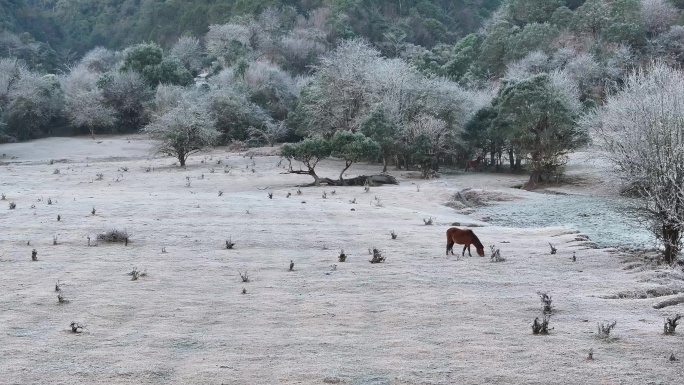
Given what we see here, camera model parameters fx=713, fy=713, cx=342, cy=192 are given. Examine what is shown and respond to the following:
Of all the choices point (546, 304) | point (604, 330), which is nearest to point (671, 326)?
point (604, 330)

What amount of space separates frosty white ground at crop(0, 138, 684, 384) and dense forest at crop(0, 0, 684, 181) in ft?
61.0

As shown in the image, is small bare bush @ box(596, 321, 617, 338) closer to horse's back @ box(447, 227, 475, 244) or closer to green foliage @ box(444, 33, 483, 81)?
horse's back @ box(447, 227, 475, 244)

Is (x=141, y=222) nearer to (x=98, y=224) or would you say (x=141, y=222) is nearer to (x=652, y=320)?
(x=98, y=224)

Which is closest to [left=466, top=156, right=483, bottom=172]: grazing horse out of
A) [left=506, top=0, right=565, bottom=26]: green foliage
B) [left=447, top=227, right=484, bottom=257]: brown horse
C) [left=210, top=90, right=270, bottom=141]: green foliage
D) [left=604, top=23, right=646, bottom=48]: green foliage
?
[left=210, top=90, right=270, bottom=141]: green foliage

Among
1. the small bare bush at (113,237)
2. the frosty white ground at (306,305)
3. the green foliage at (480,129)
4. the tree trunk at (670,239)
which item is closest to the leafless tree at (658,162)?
the tree trunk at (670,239)

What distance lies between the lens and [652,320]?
10539mm

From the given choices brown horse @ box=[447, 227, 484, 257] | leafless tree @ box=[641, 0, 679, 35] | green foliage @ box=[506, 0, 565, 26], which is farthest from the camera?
green foliage @ box=[506, 0, 565, 26]

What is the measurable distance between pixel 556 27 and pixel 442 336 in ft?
241

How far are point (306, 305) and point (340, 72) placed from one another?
42.3 meters

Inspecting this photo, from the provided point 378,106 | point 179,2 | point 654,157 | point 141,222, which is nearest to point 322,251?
point 141,222

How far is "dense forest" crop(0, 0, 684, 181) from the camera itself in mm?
43594

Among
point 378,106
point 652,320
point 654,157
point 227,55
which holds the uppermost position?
point 227,55

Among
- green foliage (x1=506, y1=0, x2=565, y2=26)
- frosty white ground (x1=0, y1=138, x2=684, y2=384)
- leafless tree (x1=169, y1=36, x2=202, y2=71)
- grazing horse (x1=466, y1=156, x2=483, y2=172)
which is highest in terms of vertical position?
green foliage (x1=506, y1=0, x2=565, y2=26)

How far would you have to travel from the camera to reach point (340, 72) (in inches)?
2067
